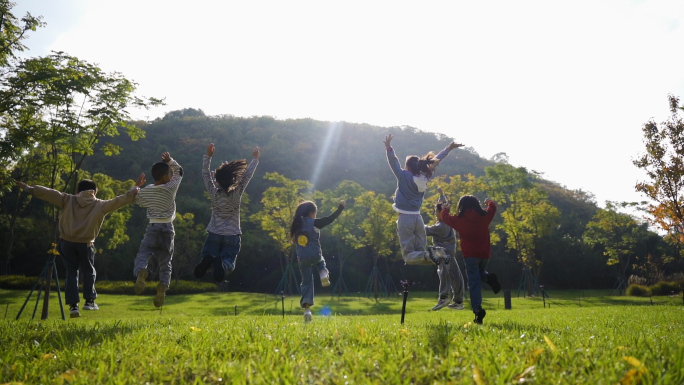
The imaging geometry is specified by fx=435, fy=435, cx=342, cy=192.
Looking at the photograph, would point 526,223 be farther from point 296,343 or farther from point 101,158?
point 101,158

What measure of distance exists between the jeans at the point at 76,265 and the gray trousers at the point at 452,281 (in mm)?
6316

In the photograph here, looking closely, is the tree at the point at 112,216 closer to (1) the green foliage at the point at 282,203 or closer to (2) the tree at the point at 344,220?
(1) the green foliage at the point at 282,203

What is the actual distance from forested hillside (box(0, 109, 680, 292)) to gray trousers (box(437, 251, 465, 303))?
540 inches

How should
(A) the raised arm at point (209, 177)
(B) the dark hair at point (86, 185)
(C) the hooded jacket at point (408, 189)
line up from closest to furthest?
(B) the dark hair at point (86, 185)
(A) the raised arm at point (209, 177)
(C) the hooded jacket at point (408, 189)

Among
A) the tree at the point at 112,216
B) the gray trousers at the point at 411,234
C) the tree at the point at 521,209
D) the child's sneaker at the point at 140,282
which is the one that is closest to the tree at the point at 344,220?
the tree at the point at 521,209

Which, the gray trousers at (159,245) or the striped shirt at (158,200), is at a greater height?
the striped shirt at (158,200)

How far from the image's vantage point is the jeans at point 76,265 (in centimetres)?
672

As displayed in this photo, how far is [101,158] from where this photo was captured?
53594mm

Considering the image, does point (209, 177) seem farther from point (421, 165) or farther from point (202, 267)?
point (421, 165)

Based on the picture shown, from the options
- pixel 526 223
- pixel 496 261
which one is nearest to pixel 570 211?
pixel 496 261

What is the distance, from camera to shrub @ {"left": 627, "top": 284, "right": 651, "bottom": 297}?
33656 millimetres

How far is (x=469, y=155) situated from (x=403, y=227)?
221 ft

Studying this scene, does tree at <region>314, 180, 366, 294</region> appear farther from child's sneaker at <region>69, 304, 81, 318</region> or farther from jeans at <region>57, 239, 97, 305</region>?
child's sneaker at <region>69, 304, 81, 318</region>

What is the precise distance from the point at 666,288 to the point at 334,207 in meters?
26.5
